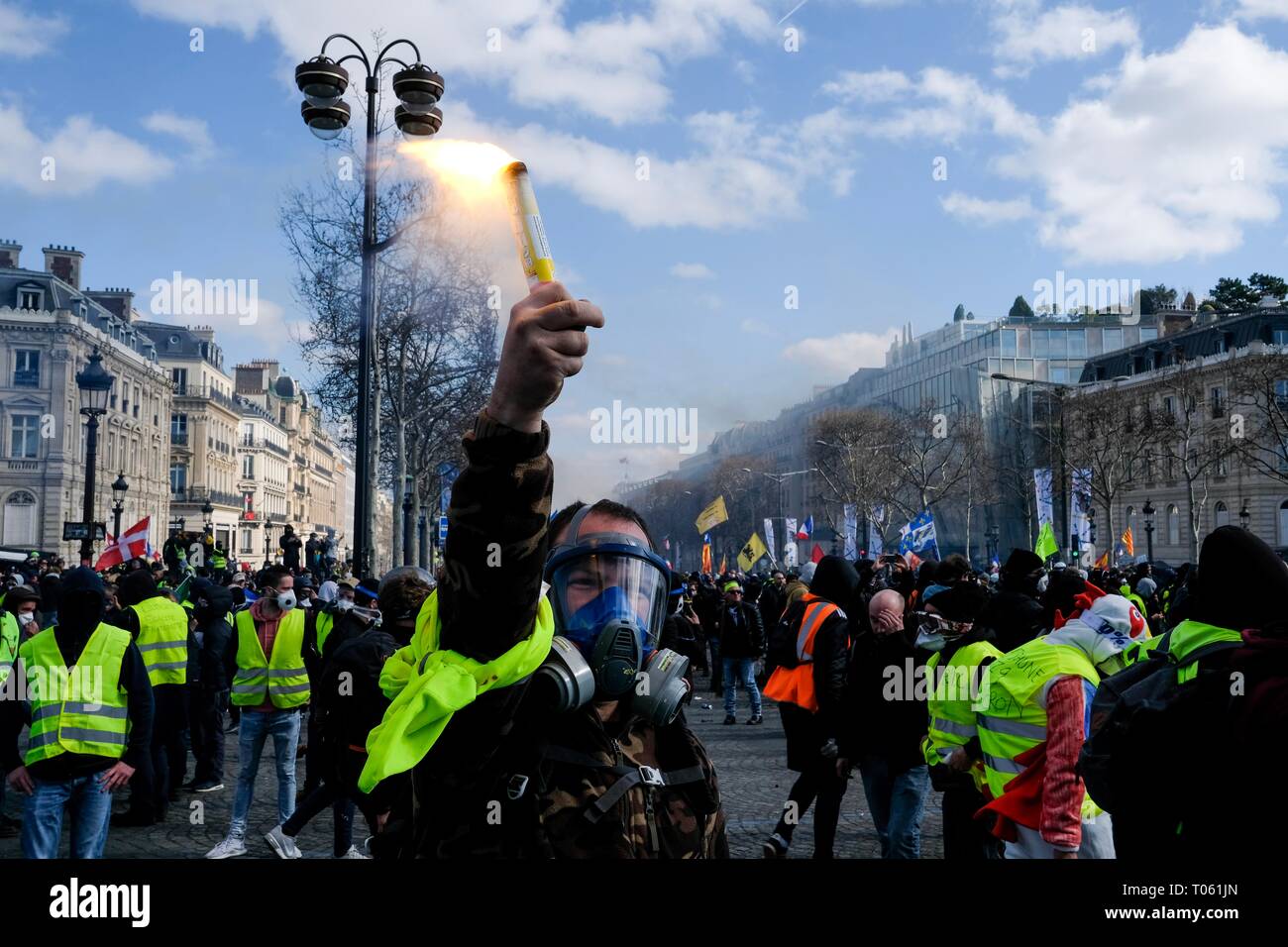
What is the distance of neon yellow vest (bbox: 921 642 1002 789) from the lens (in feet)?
17.5

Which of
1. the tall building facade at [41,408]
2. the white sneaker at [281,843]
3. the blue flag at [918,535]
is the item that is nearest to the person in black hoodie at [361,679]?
the white sneaker at [281,843]

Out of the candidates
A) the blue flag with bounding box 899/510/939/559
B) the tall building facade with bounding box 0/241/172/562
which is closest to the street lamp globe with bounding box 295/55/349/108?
the blue flag with bounding box 899/510/939/559

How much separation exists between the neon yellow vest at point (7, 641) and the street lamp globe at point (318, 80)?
5565 mm

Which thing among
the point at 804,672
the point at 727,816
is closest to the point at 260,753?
the point at 727,816

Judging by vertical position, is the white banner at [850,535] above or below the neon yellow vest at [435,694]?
above

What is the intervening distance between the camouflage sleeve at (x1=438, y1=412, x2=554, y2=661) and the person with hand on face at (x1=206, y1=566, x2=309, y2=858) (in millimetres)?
6556

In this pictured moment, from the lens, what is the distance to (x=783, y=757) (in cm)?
1251

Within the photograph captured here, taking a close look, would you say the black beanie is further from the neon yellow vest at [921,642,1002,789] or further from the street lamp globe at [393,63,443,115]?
the street lamp globe at [393,63,443,115]

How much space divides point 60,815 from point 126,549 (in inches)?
614

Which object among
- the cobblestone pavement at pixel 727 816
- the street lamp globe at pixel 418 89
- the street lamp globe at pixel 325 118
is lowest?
the cobblestone pavement at pixel 727 816

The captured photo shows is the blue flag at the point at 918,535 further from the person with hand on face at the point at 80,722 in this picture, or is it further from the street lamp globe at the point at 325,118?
the person with hand on face at the point at 80,722

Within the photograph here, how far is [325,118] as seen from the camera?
1111 centimetres

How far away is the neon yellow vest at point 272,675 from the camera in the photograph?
8242 millimetres

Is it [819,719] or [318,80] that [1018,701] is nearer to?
[819,719]
